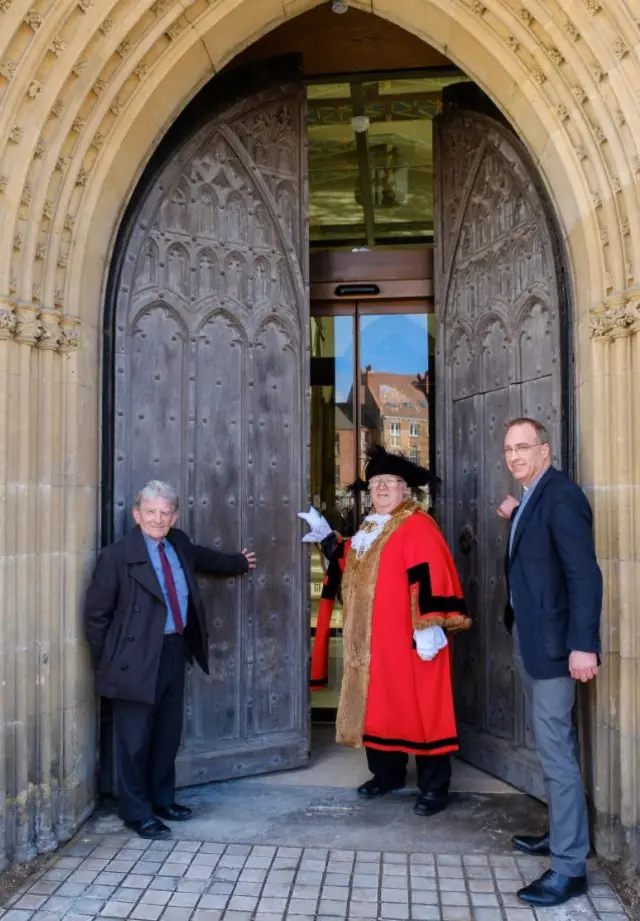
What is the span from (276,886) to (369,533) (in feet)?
5.63

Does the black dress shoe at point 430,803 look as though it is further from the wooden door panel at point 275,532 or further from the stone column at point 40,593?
the stone column at point 40,593

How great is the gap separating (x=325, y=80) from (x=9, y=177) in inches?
98.0

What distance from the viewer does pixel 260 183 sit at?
446 centimetres

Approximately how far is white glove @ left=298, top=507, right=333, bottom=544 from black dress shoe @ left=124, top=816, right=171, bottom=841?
159cm

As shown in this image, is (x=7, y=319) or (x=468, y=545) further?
(x=468, y=545)

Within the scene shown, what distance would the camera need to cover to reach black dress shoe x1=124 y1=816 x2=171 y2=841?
3.53m

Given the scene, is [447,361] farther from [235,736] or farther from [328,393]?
[235,736]

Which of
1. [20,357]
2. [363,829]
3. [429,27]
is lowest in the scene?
[363,829]

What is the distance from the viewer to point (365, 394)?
552 centimetres

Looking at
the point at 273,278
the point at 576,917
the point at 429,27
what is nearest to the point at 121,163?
the point at 273,278

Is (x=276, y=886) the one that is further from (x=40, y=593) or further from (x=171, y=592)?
(x=40, y=593)

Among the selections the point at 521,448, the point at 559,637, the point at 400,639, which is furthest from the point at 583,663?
the point at 400,639

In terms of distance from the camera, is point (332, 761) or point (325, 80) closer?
point (332, 761)

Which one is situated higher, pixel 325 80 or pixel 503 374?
pixel 325 80
